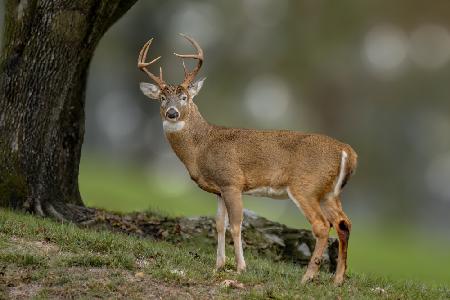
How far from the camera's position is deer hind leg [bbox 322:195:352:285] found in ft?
38.2

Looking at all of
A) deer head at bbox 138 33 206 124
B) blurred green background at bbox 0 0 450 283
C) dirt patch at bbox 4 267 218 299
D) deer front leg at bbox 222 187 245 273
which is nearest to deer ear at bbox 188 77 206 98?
deer head at bbox 138 33 206 124

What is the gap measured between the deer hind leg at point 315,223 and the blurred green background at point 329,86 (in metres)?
24.6

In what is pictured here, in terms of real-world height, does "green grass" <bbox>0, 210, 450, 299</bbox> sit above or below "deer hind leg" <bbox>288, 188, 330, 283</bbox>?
below

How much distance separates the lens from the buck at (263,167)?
459 inches

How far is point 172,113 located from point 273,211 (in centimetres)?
2851

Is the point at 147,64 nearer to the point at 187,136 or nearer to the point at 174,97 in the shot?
the point at 174,97

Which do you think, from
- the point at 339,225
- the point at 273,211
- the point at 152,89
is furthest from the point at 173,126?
the point at 273,211

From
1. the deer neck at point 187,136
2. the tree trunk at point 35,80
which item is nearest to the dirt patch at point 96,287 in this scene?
the deer neck at point 187,136

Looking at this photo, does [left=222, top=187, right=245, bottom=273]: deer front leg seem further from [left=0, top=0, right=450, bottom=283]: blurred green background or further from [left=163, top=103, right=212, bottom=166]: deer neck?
[left=0, top=0, right=450, bottom=283]: blurred green background

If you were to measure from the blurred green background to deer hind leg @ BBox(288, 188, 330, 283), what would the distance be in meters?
24.6

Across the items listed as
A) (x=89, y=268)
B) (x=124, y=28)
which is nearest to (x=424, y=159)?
(x=124, y=28)

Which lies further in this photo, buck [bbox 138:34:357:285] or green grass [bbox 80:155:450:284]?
green grass [bbox 80:155:450:284]

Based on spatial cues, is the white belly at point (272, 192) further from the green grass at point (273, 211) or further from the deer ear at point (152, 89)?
the green grass at point (273, 211)

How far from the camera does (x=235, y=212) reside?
39.0ft
